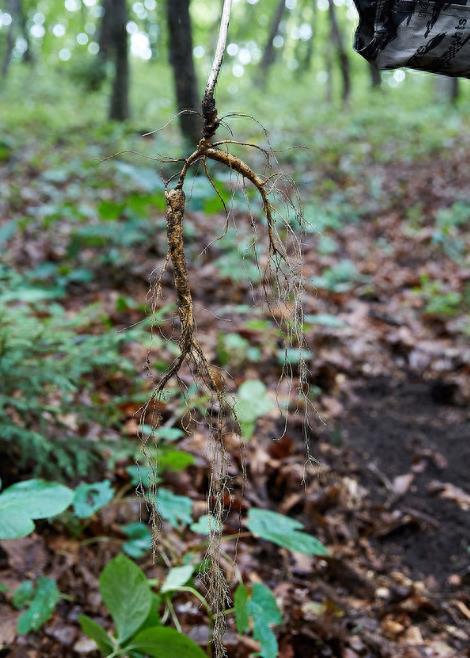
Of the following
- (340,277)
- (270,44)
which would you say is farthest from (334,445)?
(270,44)

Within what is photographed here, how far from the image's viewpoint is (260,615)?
1645 mm

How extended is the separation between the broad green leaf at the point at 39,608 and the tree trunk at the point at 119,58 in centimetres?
917

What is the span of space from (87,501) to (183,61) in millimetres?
5109

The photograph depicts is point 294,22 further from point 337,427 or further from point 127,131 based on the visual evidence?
point 337,427

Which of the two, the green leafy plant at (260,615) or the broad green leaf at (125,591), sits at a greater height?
the broad green leaf at (125,591)

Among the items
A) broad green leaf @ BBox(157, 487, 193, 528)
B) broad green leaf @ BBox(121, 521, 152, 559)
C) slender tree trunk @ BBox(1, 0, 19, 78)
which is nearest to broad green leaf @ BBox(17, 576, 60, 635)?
broad green leaf @ BBox(121, 521, 152, 559)

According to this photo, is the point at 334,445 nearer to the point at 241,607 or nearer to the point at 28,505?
the point at 241,607

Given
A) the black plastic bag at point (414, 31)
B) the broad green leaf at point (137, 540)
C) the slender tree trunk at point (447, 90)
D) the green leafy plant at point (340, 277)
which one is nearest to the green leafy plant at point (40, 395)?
the broad green leaf at point (137, 540)

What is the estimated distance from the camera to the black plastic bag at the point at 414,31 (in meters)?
1.33

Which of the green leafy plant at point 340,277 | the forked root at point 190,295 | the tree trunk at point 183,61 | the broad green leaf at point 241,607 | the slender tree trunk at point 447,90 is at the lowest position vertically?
the broad green leaf at point 241,607

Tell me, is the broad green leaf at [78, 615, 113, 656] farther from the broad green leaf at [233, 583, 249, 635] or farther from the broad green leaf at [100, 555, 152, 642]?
the broad green leaf at [233, 583, 249, 635]

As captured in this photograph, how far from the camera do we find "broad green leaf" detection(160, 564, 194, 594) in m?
1.81

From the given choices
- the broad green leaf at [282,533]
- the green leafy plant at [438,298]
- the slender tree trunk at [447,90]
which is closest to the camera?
the broad green leaf at [282,533]

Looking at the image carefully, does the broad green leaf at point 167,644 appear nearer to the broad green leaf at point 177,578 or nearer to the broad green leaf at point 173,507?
the broad green leaf at point 177,578
